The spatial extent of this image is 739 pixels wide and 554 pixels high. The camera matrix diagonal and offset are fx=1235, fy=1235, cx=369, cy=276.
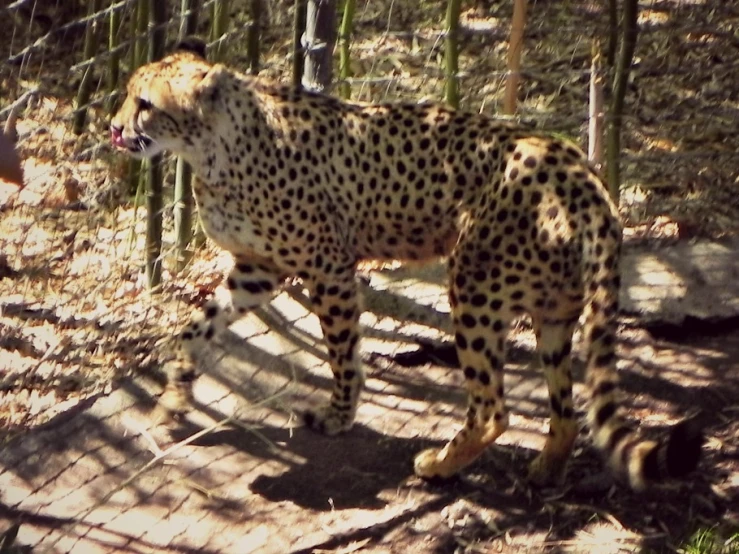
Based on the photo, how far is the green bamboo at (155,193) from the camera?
4949 millimetres

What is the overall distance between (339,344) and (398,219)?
0.51 metres

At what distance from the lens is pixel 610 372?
379 centimetres

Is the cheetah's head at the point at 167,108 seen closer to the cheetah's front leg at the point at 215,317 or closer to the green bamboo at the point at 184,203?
the cheetah's front leg at the point at 215,317

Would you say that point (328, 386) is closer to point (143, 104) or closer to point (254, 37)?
point (143, 104)

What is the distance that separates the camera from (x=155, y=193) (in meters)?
5.23

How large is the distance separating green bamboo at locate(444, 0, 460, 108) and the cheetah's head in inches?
59.5

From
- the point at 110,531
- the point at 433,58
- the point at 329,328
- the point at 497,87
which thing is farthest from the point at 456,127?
the point at 433,58

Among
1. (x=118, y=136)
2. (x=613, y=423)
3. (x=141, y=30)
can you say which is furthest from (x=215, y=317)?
(x=141, y=30)

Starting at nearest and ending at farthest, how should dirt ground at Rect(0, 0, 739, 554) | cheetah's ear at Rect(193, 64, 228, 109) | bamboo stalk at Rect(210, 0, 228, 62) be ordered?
dirt ground at Rect(0, 0, 739, 554) → cheetah's ear at Rect(193, 64, 228, 109) → bamboo stalk at Rect(210, 0, 228, 62)

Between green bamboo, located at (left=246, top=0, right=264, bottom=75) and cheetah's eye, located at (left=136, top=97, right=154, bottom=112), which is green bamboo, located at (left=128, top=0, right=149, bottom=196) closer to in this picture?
green bamboo, located at (left=246, top=0, right=264, bottom=75)

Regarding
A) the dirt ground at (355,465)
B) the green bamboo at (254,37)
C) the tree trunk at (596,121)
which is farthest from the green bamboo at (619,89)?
the green bamboo at (254,37)

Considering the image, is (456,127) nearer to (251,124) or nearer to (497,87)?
(251,124)

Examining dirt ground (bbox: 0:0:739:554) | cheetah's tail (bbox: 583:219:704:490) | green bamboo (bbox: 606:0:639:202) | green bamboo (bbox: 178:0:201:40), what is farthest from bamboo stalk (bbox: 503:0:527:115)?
cheetah's tail (bbox: 583:219:704:490)

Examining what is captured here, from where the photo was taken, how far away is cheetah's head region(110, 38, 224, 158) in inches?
172
